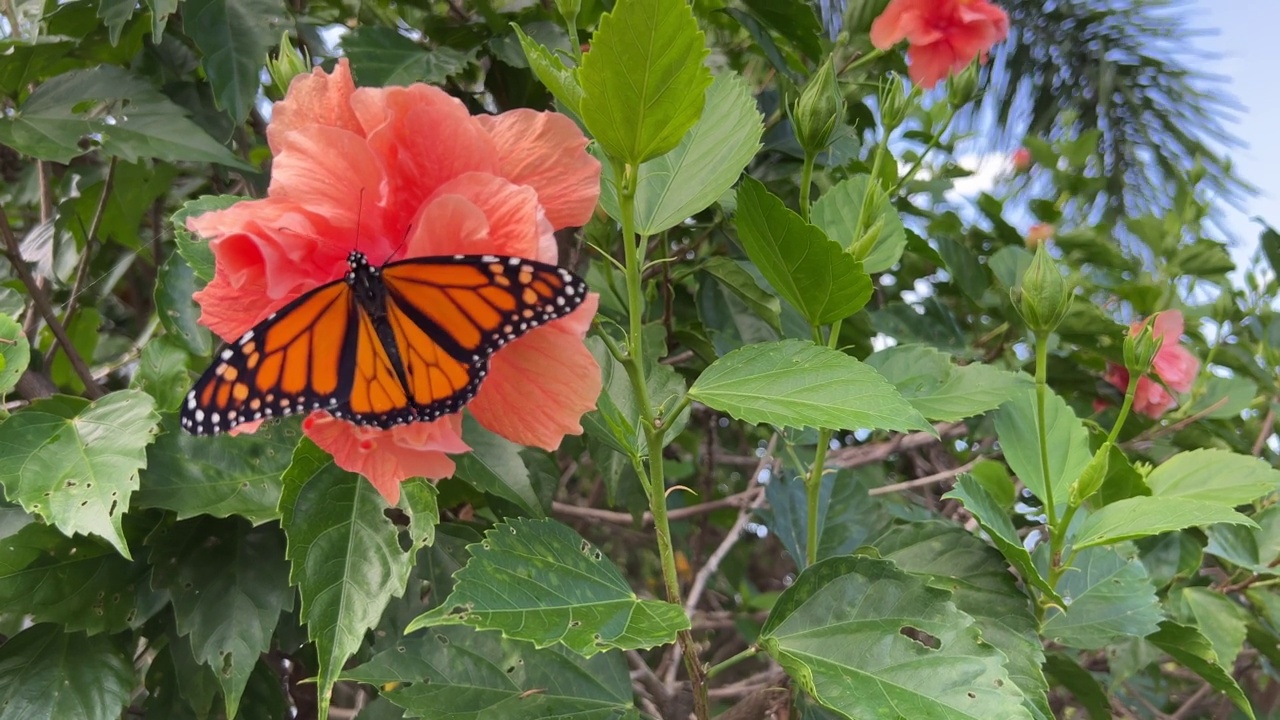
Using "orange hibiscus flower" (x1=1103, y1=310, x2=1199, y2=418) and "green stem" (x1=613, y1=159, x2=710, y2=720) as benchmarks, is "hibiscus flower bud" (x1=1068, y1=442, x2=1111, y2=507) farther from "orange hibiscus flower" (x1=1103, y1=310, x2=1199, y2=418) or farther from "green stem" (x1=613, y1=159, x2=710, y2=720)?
"orange hibiscus flower" (x1=1103, y1=310, x2=1199, y2=418)

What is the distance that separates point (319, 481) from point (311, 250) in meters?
0.21

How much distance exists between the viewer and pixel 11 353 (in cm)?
85

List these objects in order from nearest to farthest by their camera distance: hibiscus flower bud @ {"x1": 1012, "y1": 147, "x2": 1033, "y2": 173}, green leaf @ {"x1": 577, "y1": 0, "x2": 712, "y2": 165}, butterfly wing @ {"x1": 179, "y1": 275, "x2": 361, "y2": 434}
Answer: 1. green leaf @ {"x1": 577, "y1": 0, "x2": 712, "y2": 165}
2. butterfly wing @ {"x1": 179, "y1": 275, "x2": 361, "y2": 434}
3. hibiscus flower bud @ {"x1": 1012, "y1": 147, "x2": 1033, "y2": 173}

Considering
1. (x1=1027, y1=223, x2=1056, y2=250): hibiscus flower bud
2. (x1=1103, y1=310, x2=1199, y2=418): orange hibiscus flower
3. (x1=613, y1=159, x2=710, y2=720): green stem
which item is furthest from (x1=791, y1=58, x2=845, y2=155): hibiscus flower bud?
(x1=1027, y1=223, x2=1056, y2=250): hibiscus flower bud

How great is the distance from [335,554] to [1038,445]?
2.39 feet

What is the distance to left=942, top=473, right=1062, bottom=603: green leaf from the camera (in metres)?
0.79

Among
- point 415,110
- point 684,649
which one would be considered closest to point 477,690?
point 684,649

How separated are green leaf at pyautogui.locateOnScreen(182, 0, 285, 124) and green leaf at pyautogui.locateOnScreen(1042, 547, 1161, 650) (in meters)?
1.14

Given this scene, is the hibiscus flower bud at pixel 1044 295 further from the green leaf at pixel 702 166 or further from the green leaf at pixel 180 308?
the green leaf at pixel 180 308

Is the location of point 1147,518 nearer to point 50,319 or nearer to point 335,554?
point 335,554

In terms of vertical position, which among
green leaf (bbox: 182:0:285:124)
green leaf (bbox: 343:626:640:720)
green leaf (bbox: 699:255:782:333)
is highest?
green leaf (bbox: 182:0:285:124)

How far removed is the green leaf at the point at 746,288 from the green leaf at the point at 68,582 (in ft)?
2.48

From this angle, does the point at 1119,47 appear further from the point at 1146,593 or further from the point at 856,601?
the point at 856,601

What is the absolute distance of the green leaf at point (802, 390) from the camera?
0.62m
